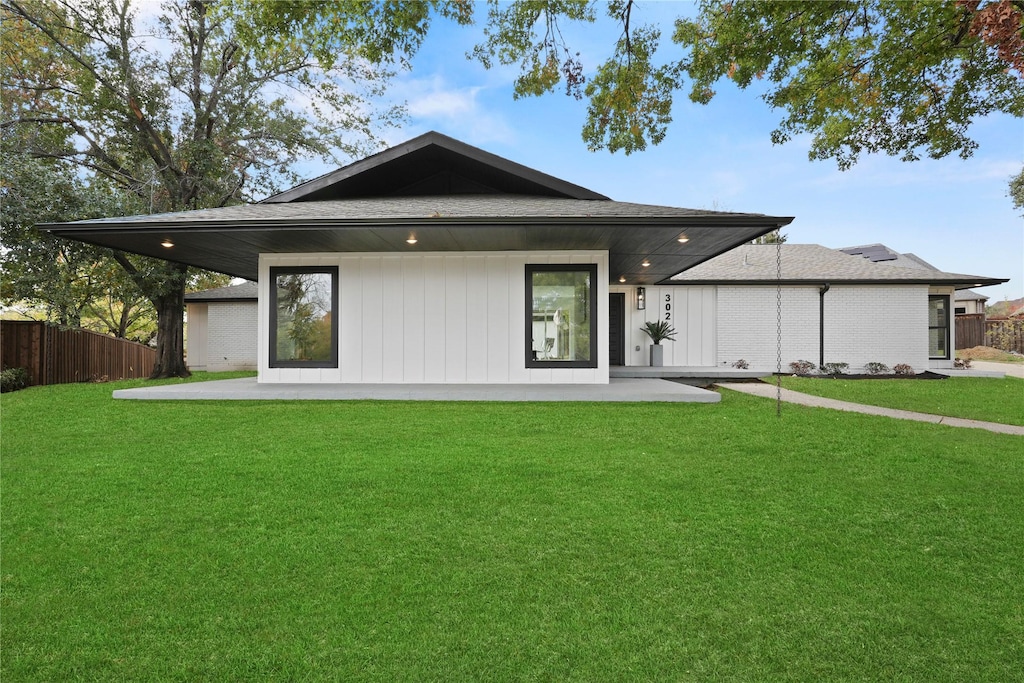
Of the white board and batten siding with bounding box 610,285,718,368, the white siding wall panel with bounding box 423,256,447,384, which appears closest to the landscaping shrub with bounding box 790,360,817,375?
the white board and batten siding with bounding box 610,285,718,368

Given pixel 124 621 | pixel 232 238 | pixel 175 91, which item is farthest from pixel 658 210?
pixel 175 91

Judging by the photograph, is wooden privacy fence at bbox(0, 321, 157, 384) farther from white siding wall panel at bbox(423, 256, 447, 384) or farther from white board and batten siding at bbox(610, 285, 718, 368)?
white board and batten siding at bbox(610, 285, 718, 368)

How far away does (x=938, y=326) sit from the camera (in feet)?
44.6

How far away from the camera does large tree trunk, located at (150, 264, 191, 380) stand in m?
12.7

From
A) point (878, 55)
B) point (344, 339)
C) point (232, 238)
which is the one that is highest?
point (878, 55)

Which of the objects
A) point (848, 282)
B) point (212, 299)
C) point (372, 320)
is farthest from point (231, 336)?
point (848, 282)

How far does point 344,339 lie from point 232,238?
229cm

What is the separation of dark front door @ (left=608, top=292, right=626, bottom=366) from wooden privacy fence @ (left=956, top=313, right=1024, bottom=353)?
56.1 ft

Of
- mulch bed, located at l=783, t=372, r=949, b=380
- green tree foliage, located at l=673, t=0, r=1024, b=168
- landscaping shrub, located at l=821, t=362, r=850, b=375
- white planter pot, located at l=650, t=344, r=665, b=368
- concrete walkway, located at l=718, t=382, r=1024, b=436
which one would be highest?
green tree foliage, located at l=673, t=0, r=1024, b=168

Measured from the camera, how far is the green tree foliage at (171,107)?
1157 cm

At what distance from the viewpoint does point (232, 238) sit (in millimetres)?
7426

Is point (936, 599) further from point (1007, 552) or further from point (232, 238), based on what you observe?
point (232, 238)

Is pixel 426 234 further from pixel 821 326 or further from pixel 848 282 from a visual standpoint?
pixel 848 282

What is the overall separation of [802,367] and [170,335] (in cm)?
1629
